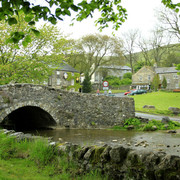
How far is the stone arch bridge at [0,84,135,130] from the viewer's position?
512 inches

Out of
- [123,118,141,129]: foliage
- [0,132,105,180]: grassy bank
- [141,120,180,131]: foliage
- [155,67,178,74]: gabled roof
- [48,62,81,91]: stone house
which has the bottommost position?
[141,120,180,131]: foliage

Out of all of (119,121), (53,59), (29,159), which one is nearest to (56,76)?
(53,59)

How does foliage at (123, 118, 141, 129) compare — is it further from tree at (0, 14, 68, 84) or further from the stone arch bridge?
tree at (0, 14, 68, 84)

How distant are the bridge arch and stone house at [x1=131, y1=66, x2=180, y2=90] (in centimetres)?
5005

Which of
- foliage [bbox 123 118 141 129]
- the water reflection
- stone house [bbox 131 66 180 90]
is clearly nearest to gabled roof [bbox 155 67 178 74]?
stone house [bbox 131 66 180 90]

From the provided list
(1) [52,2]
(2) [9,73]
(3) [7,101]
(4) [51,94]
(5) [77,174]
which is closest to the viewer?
(1) [52,2]

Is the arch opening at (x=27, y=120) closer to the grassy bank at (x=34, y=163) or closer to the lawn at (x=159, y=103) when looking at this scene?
the grassy bank at (x=34, y=163)

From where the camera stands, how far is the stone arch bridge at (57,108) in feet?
42.7

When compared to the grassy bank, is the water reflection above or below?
below

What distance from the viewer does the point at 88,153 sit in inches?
200

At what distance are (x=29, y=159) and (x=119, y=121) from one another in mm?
11786

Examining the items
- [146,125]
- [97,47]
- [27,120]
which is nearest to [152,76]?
[97,47]

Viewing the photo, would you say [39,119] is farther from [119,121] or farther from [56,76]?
[56,76]

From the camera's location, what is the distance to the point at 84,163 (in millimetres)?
5020
